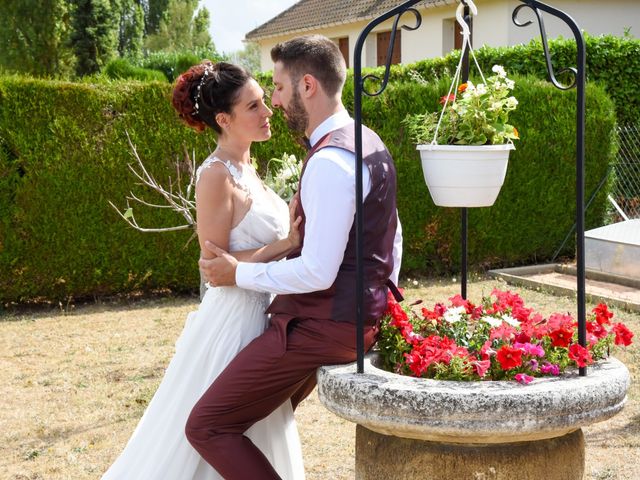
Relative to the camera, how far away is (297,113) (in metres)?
3.02

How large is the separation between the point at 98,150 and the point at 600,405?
7.11 metres

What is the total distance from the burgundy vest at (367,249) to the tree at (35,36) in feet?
Answer: 86.3

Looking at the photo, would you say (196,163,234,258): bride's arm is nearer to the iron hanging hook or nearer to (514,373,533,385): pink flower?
the iron hanging hook

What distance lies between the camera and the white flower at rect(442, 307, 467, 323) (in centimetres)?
324

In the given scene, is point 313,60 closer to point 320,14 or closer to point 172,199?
point 172,199

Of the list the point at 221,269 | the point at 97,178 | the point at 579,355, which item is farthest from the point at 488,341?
the point at 97,178

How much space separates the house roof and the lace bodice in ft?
52.2

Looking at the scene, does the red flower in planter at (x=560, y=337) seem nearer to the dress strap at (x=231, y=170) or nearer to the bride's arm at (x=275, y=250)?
the bride's arm at (x=275, y=250)

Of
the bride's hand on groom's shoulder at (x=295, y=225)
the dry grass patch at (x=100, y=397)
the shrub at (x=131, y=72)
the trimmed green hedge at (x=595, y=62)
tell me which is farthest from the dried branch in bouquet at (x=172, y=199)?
the shrub at (x=131, y=72)

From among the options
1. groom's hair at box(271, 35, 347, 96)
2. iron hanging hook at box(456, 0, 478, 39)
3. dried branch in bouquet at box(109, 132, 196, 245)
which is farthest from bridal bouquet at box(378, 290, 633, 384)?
dried branch in bouquet at box(109, 132, 196, 245)

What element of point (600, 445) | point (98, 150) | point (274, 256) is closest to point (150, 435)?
point (274, 256)

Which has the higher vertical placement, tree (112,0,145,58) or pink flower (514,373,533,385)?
tree (112,0,145,58)

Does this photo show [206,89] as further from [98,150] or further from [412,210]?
[412,210]

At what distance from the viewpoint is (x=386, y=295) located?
3039mm
